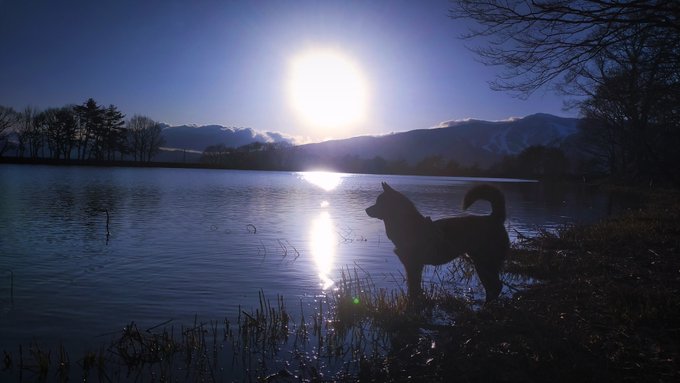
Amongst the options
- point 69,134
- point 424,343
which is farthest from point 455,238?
point 69,134

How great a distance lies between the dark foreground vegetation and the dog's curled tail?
1.55m

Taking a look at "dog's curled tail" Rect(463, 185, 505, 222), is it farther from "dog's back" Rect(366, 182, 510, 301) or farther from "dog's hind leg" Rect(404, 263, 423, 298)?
"dog's hind leg" Rect(404, 263, 423, 298)

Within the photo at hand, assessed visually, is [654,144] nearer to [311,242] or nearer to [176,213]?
[311,242]

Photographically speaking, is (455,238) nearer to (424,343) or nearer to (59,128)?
(424,343)

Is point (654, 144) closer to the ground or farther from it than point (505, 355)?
farther from it

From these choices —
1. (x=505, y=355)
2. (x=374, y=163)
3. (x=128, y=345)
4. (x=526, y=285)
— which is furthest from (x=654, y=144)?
(x=374, y=163)

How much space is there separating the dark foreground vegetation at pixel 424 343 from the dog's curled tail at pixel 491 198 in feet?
5.08

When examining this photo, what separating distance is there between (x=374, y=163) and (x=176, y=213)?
154255 millimetres

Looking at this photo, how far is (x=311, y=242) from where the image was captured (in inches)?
624

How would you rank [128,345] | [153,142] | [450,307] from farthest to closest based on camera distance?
[153,142]
[450,307]
[128,345]

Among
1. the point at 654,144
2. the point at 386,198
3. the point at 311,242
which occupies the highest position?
the point at 654,144

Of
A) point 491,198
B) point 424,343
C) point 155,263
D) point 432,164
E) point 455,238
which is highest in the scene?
point 432,164

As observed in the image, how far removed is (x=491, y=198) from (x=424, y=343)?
306 centimetres

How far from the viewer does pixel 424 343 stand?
556 cm
